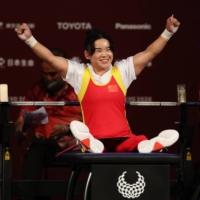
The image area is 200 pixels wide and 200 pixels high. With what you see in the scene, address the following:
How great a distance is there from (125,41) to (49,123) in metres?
1.29

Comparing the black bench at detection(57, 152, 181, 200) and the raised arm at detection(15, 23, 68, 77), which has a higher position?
the raised arm at detection(15, 23, 68, 77)

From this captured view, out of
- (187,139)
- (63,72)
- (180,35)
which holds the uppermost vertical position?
(180,35)

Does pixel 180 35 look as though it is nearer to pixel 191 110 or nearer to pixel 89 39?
pixel 191 110

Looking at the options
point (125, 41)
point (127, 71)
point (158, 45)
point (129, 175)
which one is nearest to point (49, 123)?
point (125, 41)

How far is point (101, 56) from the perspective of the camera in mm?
5676

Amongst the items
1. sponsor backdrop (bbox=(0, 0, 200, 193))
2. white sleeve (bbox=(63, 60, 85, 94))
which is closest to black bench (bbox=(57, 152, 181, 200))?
white sleeve (bbox=(63, 60, 85, 94))

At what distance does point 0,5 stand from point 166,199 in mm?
3171

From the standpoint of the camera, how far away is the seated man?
656 centimetres

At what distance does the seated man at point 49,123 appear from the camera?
656 centimetres

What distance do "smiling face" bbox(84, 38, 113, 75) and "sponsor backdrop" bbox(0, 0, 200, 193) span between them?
1.97 m

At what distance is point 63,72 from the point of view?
5688 millimetres

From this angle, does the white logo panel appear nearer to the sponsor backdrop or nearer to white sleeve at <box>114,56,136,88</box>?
white sleeve at <box>114,56,136,88</box>

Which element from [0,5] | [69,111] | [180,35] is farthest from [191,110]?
[0,5]

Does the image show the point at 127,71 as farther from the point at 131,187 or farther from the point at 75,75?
the point at 131,187
